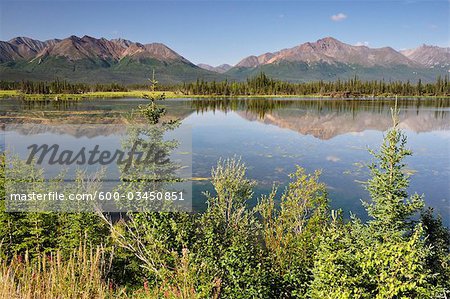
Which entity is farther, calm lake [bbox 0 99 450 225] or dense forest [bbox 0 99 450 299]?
calm lake [bbox 0 99 450 225]

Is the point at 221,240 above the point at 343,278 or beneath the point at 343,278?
beneath

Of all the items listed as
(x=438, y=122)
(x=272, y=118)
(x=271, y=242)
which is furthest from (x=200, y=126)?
(x=271, y=242)

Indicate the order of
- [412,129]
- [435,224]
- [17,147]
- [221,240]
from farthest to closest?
[412,129] → [17,147] → [221,240] → [435,224]

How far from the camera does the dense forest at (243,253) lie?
10789mm

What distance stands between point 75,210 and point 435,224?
20037 millimetres

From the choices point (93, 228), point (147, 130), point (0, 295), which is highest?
point (147, 130)

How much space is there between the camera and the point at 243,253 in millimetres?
14766

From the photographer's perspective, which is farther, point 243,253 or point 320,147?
point 320,147

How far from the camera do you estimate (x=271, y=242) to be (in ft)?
65.2

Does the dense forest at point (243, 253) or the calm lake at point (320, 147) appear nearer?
the dense forest at point (243, 253)

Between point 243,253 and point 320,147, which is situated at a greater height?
point 243,253

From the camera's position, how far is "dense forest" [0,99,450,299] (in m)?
10.8

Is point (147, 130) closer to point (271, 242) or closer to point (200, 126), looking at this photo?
point (271, 242)

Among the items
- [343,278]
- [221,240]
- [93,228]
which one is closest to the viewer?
[343,278]
